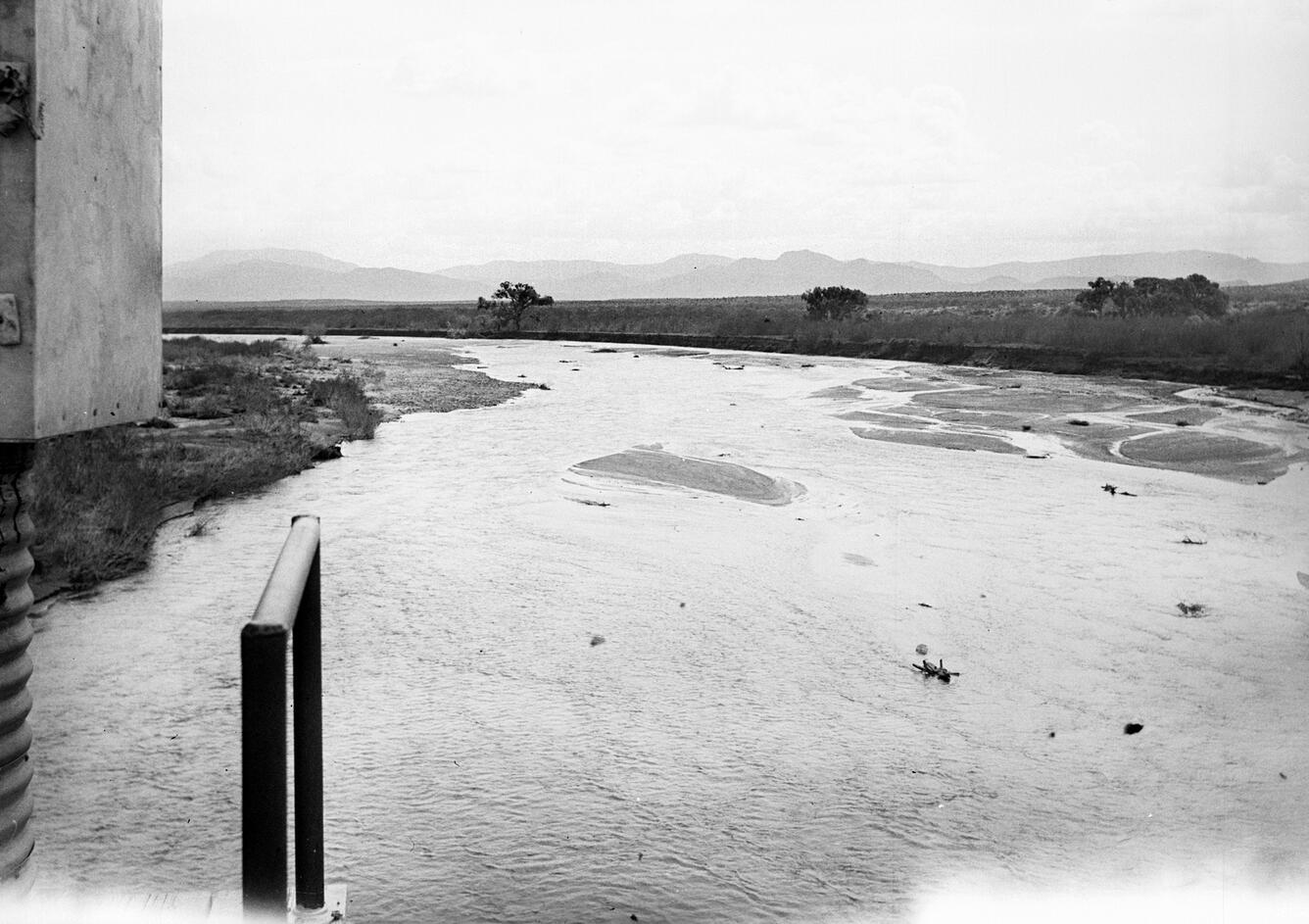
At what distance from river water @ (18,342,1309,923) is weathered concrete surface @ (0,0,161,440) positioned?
156cm

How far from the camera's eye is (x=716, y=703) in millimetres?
5109

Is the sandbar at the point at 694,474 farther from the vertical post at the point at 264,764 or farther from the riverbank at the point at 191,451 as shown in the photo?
the vertical post at the point at 264,764

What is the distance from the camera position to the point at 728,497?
33.0ft

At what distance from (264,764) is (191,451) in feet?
34.6

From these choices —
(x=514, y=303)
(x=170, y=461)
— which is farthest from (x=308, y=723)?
(x=514, y=303)

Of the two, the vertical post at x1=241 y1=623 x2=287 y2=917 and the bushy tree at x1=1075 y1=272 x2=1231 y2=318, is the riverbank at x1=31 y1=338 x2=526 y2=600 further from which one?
the bushy tree at x1=1075 y1=272 x2=1231 y2=318

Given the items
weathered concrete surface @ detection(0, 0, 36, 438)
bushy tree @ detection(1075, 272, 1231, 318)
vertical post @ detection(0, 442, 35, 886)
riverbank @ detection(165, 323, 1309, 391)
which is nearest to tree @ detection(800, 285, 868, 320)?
riverbank @ detection(165, 323, 1309, 391)

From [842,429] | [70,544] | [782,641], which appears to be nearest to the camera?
[782,641]

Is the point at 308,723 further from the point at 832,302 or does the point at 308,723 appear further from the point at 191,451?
the point at 832,302

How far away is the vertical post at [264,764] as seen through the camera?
1.72 metres

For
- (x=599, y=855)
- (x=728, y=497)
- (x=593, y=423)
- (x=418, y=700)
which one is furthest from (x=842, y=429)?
(x=599, y=855)

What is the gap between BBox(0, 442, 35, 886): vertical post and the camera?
100 inches

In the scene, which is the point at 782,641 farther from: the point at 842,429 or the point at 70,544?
the point at 842,429

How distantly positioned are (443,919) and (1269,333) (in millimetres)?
22301
